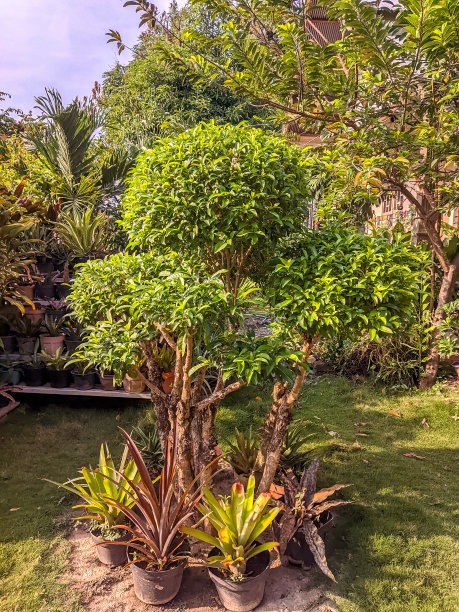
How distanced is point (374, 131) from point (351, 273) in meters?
1.61

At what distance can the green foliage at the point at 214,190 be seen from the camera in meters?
2.17

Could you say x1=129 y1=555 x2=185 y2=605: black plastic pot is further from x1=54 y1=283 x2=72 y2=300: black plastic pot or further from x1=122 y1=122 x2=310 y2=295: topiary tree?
x1=54 y1=283 x2=72 y2=300: black plastic pot

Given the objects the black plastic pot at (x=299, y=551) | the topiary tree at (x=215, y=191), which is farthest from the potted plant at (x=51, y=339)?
the black plastic pot at (x=299, y=551)

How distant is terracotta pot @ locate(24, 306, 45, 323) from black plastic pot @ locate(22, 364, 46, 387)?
516 millimetres

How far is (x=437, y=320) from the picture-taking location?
492 cm

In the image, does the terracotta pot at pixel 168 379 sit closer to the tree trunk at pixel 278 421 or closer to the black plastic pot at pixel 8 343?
the tree trunk at pixel 278 421

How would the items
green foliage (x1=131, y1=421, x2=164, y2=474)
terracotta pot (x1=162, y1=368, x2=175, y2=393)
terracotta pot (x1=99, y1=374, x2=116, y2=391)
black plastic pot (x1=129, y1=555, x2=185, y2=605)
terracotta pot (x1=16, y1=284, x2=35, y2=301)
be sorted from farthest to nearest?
terracotta pot (x1=16, y1=284, x2=35, y2=301)
terracotta pot (x1=99, y1=374, x2=116, y2=391)
terracotta pot (x1=162, y1=368, x2=175, y2=393)
green foliage (x1=131, y1=421, x2=164, y2=474)
black plastic pot (x1=129, y1=555, x2=185, y2=605)

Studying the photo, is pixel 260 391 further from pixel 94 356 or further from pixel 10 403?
pixel 94 356

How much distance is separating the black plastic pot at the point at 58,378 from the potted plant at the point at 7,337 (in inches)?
23.9

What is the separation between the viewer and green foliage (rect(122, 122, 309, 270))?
7.11 ft

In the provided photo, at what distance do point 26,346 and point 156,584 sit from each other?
3306 mm

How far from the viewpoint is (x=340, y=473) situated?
3.52m

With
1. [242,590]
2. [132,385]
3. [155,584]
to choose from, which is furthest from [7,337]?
[242,590]

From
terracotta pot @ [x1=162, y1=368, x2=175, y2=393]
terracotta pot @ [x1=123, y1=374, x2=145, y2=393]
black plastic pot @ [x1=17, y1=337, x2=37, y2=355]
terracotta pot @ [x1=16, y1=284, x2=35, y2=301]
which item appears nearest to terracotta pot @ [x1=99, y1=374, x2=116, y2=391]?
terracotta pot @ [x1=123, y1=374, x2=145, y2=393]
